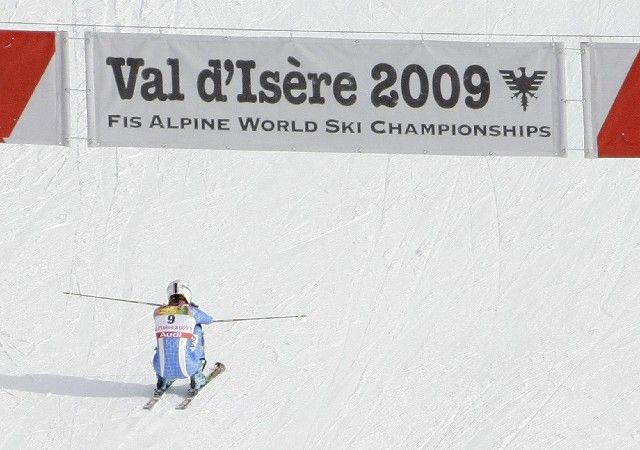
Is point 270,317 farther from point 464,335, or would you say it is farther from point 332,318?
point 464,335

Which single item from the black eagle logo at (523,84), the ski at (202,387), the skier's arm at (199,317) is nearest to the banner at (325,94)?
the black eagle logo at (523,84)

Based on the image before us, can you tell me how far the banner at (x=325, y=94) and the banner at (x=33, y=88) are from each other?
11.6 inches

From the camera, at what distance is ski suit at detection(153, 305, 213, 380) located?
13367 millimetres

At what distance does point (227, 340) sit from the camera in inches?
602

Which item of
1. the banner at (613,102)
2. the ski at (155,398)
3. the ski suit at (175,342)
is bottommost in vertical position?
the ski at (155,398)

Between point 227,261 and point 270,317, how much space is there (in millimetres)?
1516

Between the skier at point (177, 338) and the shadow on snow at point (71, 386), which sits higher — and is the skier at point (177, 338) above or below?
above

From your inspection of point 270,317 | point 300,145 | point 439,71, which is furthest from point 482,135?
point 270,317

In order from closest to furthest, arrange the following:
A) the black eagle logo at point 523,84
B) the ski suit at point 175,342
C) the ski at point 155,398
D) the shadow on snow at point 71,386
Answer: the ski suit at point 175,342 < the ski at point 155,398 < the shadow on snow at point 71,386 < the black eagle logo at point 523,84

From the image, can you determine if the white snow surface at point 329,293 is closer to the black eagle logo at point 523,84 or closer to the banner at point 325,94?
the banner at point 325,94

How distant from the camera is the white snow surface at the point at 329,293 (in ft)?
44.7

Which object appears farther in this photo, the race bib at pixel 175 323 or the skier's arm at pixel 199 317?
the skier's arm at pixel 199 317

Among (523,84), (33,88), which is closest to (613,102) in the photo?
(523,84)

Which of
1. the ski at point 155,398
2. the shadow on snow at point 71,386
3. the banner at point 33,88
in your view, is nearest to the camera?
the ski at point 155,398
